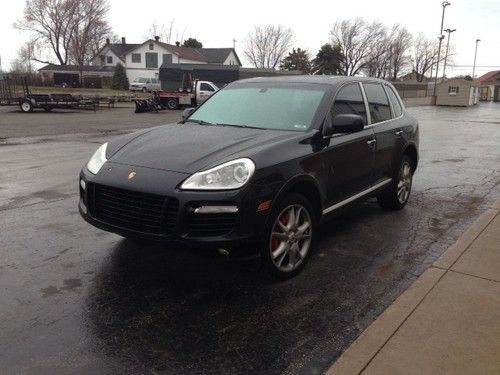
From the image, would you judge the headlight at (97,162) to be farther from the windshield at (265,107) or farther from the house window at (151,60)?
the house window at (151,60)

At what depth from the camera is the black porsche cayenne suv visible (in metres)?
3.62

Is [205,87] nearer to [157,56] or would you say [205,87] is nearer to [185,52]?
[157,56]

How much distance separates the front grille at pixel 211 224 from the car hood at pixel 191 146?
382mm

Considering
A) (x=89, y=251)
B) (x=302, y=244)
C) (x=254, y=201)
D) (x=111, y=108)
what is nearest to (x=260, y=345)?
(x=254, y=201)

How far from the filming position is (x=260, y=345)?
10.4ft

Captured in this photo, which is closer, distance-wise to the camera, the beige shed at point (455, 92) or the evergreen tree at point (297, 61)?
the beige shed at point (455, 92)

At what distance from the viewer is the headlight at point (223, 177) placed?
143 inches

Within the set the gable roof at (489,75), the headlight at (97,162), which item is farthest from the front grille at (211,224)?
the gable roof at (489,75)

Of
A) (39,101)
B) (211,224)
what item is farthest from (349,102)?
(39,101)

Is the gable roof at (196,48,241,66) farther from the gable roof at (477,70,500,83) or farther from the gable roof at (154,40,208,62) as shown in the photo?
the gable roof at (477,70,500,83)

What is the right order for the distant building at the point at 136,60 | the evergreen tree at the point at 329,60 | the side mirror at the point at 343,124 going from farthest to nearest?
the evergreen tree at the point at 329,60 → the distant building at the point at 136,60 → the side mirror at the point at 343,124

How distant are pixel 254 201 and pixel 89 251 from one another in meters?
1.96

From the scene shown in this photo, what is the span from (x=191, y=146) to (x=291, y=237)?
1.15 m

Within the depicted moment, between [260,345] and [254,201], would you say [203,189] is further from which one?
[260,345]
